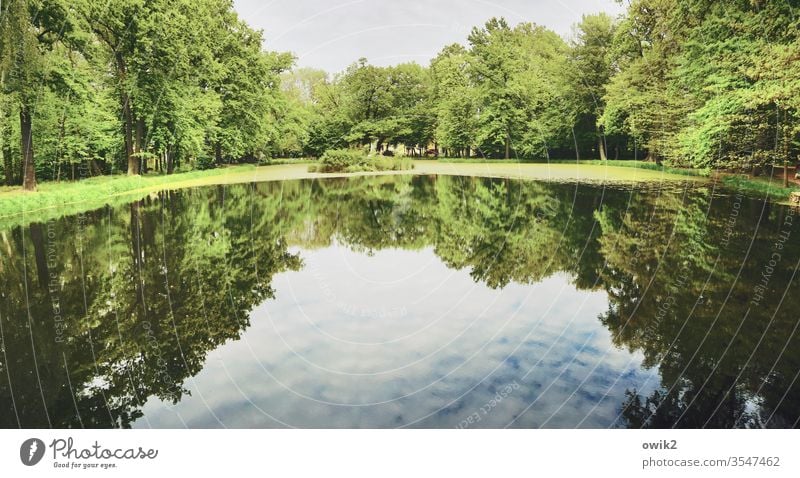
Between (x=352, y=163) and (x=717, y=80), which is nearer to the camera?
(x=717, y=80)

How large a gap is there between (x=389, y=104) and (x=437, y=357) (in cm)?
6537

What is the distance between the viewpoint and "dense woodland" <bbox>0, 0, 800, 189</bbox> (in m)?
24.7

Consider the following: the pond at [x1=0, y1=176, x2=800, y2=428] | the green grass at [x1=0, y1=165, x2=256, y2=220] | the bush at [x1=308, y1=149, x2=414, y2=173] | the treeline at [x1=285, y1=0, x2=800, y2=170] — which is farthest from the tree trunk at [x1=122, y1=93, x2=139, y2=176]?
the treeline at [x1=285, y1=0, x2=800, y2=170]

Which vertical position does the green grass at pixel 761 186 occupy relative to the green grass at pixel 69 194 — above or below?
above

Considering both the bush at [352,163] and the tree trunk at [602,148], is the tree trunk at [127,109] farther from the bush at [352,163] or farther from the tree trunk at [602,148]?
the tree trunk at [602,148]

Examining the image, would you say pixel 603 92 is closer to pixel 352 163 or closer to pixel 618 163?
pixel 618 163

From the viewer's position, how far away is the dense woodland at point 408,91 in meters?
24.7

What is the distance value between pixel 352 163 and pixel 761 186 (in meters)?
35.8

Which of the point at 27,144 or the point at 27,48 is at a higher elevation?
the point at 27,48

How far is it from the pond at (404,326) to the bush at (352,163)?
109ft

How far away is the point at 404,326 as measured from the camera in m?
9.17

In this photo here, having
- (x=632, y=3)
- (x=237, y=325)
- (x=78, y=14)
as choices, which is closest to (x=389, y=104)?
(x=632, y=3)
